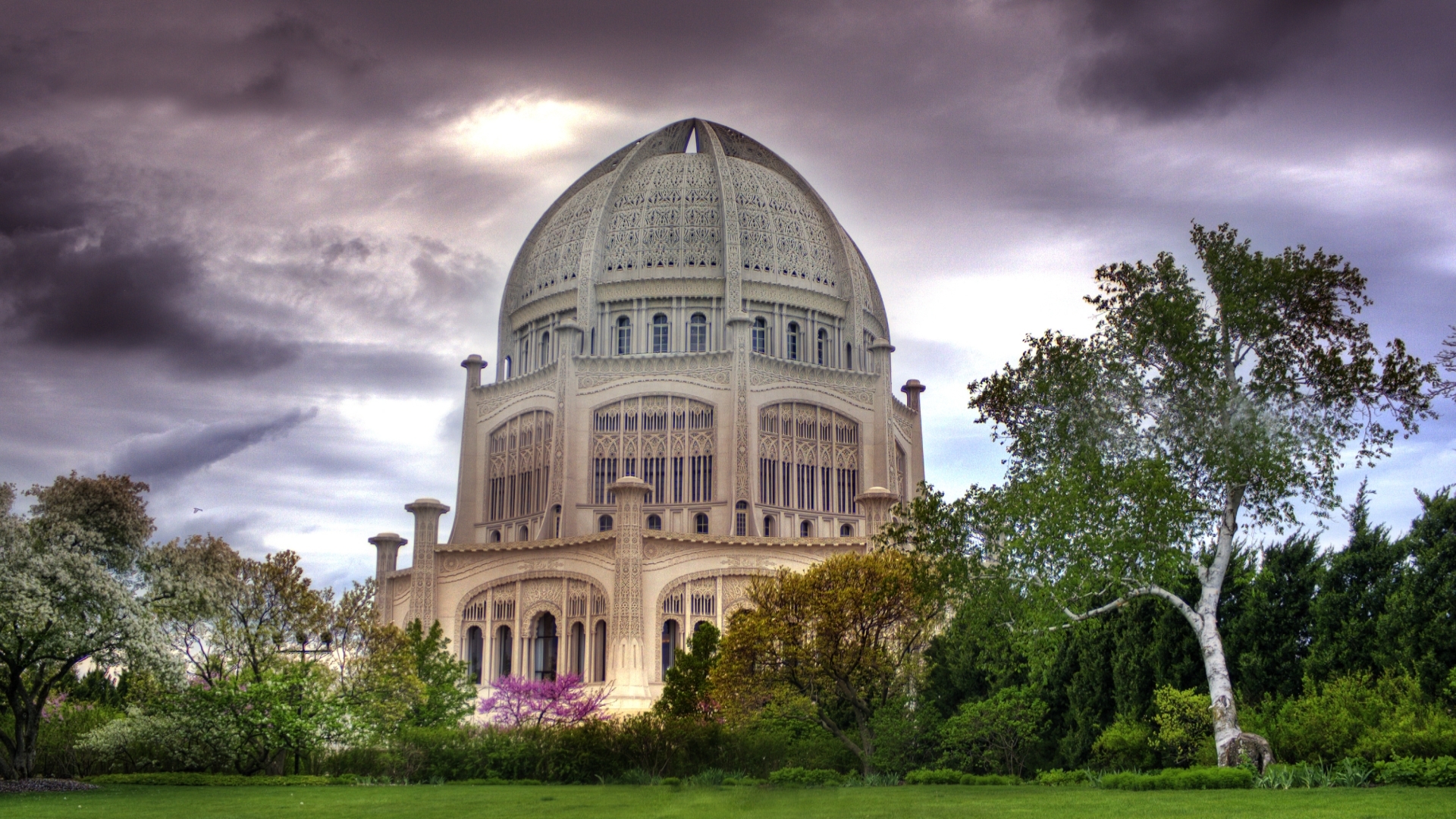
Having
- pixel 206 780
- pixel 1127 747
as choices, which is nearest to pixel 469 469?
pixel 206 780

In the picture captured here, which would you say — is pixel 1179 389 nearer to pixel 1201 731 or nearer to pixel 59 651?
pixel 1201 731

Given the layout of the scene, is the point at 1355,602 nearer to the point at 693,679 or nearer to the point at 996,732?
the point at 996,732

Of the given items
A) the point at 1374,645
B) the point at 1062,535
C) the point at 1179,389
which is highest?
the point at 1179,389

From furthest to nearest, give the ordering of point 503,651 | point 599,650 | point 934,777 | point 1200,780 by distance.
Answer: point 503,651, point 599,650, point 934,777, point 1200,780

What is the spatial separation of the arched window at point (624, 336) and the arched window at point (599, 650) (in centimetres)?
1725

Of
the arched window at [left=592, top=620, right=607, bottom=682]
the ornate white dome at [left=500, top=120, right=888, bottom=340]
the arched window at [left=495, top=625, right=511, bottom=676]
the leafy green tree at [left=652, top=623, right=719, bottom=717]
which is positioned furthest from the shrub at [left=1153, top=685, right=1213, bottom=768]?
the ornate white dome at [left=500, top=120, right=888, bottom=340]

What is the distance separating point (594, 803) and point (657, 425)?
47.1 metres

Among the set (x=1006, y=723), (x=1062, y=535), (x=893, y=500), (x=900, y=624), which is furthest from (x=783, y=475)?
(x=1062, y=535)

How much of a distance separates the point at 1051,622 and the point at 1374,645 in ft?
19.3

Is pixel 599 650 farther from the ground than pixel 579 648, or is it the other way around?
pixel 579 648

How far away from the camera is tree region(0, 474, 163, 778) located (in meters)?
25.2

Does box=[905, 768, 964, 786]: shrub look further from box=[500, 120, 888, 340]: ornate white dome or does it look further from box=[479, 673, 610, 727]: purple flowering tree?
box=[500, 120, 888, 340]: ornate white dome

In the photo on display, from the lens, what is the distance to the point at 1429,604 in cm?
2231

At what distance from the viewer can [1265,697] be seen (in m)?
24.1
